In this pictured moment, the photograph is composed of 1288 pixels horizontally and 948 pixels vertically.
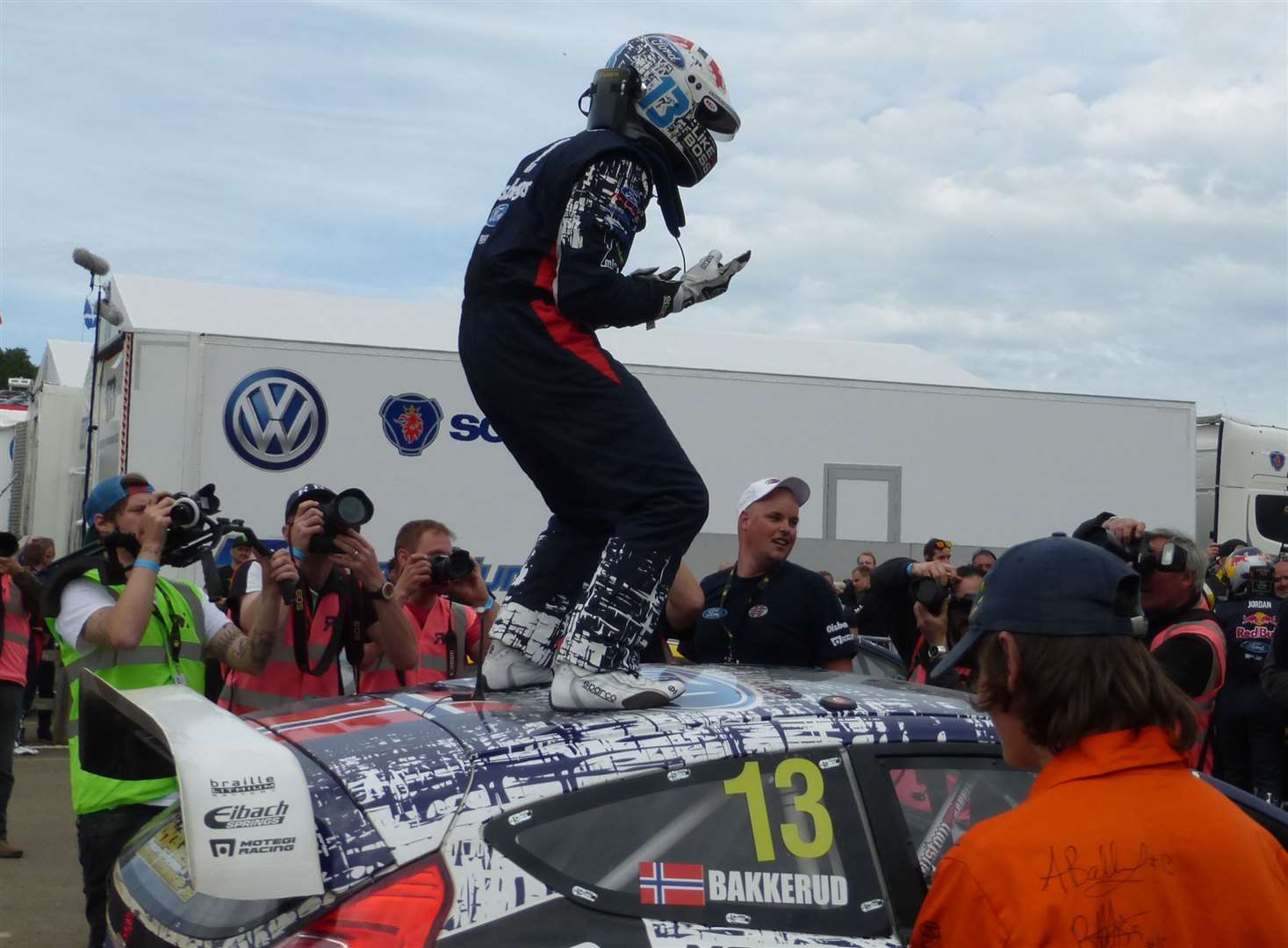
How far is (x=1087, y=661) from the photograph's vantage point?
197 centimetres

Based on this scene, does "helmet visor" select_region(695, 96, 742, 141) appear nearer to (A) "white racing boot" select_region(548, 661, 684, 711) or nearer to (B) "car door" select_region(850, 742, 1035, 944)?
(A) "white racing boot" select_region(548, 661, 684, 711)

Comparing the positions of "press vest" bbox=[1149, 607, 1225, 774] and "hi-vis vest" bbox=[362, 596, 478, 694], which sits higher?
"press vest" bbox=[1149, 607, 1225, 774]

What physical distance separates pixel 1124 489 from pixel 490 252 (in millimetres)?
12924

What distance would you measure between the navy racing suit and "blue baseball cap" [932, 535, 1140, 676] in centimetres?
115

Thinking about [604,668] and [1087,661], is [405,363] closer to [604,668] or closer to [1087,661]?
[604,668]

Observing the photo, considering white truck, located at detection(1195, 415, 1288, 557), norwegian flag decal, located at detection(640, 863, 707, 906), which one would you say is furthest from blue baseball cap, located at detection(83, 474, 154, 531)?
white truck, located at detection(1195, 415, 1288, 557)

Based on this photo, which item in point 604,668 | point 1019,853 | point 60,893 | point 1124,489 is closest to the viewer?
point 1019,853

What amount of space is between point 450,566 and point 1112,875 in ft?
12.2

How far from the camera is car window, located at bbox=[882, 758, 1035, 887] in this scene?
2.70 m

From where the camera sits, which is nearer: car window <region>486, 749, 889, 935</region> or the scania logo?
car window <region>486, 749, 889, 935</region>

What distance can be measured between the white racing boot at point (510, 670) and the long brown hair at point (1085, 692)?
154 centimetres

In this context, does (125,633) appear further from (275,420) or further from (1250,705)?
(275,420)

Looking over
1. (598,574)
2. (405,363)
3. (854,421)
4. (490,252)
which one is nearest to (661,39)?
(490,252)

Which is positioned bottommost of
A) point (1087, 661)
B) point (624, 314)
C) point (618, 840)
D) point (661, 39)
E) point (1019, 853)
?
point (618, 840)
